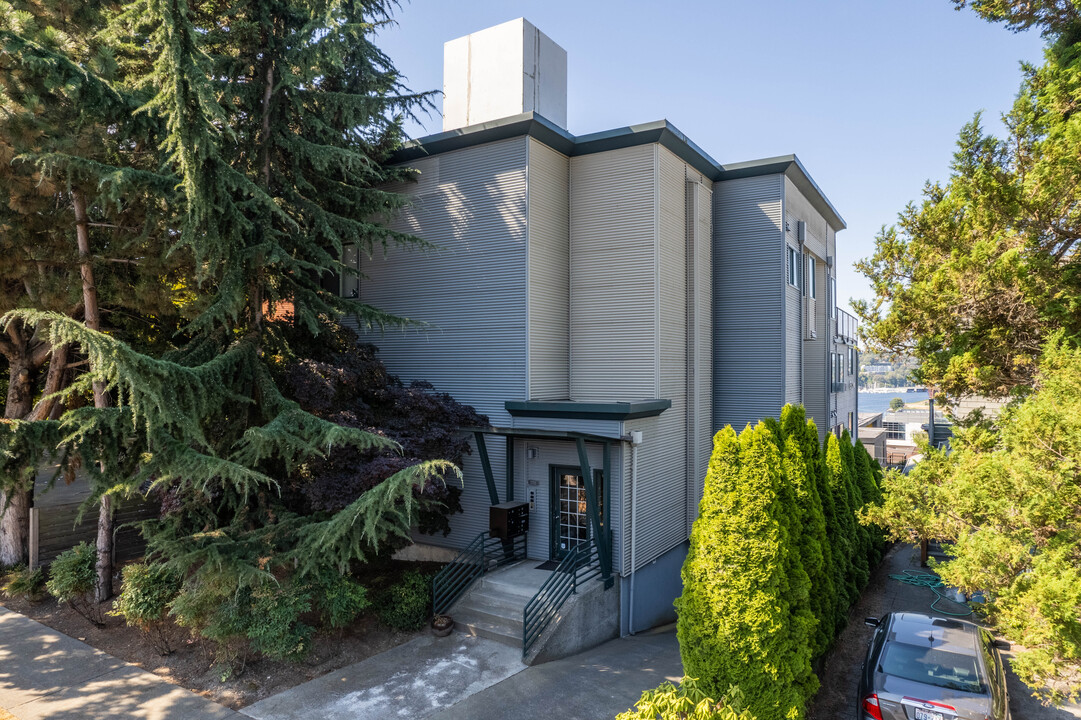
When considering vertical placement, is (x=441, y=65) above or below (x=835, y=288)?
above

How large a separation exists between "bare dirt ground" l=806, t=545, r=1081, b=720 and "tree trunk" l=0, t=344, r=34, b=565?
1563cm

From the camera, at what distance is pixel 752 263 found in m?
15.0

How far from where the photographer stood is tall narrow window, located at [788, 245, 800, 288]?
51.2ft

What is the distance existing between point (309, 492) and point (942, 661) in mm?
9240

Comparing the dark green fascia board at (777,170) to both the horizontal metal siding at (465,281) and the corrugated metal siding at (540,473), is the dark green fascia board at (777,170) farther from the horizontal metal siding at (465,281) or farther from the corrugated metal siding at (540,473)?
the corrugated metal siding at (540,473)

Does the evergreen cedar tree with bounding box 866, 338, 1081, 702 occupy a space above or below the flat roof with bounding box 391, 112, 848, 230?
below

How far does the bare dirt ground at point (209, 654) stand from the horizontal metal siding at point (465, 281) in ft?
15.5

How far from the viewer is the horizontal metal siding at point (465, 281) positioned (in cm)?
1240

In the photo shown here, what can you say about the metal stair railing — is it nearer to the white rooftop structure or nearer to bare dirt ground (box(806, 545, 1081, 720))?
bare dirt ground (box(806, 545, 1081, 720))

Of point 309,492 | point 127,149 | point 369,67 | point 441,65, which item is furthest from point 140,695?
point 441,65

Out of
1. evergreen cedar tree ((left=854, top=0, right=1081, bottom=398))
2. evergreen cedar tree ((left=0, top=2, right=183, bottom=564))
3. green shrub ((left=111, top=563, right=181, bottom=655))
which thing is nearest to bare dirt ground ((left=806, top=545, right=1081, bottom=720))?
evergreen cedar tree ((left=854, top=0, right=1081, bottom=398))

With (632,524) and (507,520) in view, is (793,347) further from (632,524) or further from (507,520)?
(507,520)

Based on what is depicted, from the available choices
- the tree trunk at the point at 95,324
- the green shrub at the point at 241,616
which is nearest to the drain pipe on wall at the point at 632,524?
the green shrub at the point at 241,616

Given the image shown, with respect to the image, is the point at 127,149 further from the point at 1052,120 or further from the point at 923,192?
the point at 1052,120
